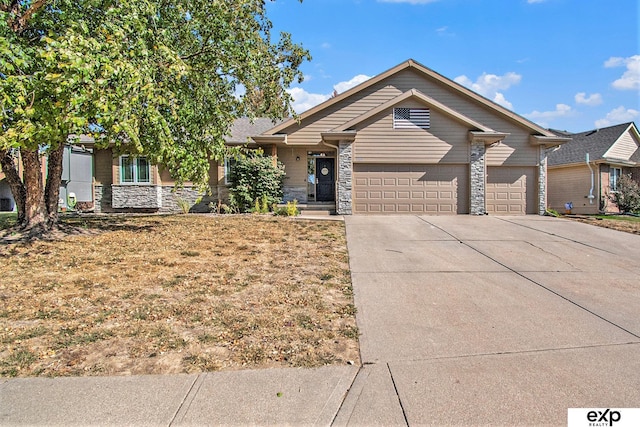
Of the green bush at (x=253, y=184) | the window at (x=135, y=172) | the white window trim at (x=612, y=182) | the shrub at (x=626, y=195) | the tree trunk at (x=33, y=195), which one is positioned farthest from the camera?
the white window trim at (x=612, y=182)

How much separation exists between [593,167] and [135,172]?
21818 mm

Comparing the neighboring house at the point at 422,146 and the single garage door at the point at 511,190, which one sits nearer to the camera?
the neighboring house at the point at 422,146

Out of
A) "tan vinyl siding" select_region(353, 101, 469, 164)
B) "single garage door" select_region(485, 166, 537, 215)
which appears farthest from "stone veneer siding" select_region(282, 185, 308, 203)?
"single garage door" select_region(485, 166, 537, 215)

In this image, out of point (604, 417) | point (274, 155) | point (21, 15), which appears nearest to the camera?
point (604, 417)

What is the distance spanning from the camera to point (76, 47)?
5.47 meters

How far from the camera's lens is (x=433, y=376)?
314 centimetres

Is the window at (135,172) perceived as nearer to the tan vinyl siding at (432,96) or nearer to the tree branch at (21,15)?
the tan vinyl siding at (432,96)

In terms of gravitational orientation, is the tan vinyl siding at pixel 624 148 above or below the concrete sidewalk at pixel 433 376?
above

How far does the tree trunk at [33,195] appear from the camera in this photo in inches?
339

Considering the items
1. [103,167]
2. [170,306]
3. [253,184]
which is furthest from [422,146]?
[103,167]

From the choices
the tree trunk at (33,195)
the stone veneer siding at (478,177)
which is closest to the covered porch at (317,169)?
the stone veneer siding at (478,177)

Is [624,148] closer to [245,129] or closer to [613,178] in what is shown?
[613,178]

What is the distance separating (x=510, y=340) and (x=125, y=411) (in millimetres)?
3509

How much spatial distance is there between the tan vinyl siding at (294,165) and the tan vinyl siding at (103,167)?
7.64 meters
